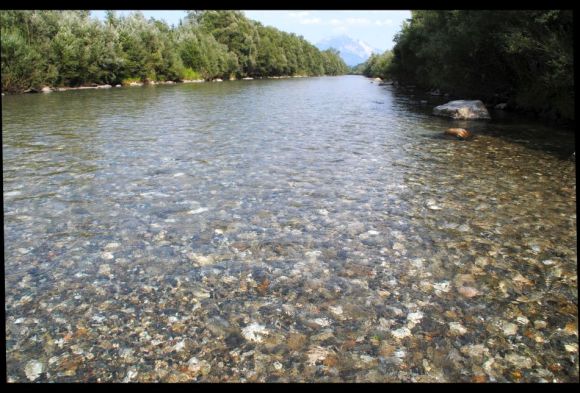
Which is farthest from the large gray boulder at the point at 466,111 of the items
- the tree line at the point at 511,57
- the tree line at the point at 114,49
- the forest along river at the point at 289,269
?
the tree line at the point at 114,49

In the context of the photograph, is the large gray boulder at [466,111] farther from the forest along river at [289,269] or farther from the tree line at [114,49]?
the tree line at [114,49]

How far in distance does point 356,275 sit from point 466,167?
898 cm

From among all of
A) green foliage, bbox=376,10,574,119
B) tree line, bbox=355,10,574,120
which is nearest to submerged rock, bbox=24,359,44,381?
tree line, bbox=355,10,574,120

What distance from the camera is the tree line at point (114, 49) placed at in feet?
164

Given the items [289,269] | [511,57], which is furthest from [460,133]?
[289,269]

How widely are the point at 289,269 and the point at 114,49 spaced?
6813 cm

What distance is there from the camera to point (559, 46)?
702 inches

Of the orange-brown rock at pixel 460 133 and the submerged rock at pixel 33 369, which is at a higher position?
the orange-brown rock at pixel 460 133

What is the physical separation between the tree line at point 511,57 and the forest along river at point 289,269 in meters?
7.01

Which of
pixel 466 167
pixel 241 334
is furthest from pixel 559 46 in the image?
pixel 241 334

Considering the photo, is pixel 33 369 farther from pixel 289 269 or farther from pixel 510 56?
pixel 510 56

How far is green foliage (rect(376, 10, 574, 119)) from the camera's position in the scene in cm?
1872

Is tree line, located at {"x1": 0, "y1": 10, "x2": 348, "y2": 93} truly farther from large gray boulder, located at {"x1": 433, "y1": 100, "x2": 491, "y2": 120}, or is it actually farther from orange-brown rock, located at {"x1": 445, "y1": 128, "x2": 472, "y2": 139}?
orange-brown rock, located at {"x1": 445, "y1": 128, "x2": 472, "y2": 139}

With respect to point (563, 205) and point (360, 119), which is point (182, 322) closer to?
point (563, 205)
